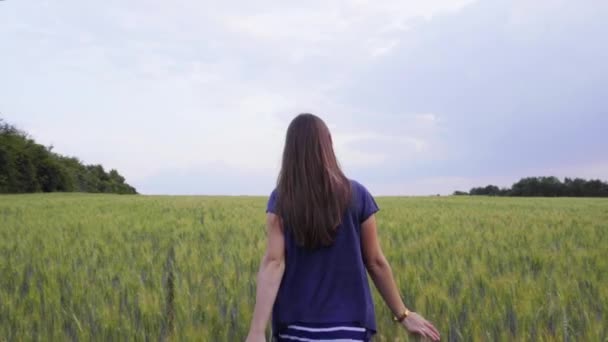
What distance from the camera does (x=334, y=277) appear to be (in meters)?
2.22

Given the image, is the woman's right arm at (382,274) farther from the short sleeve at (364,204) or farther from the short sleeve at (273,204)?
the short sleeve at (273,204)

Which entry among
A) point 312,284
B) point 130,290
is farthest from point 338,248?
point 130,290

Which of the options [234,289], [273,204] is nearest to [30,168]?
[234,289]

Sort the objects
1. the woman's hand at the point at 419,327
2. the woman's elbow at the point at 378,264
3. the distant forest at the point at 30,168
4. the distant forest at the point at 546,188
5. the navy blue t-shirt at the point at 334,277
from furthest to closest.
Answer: the distant forest at the point at 546,188
the distant forest at the point at 30,168
the woman's hand at the point at 419,327
the woman's elbow at the point at 378,264
the navy blue t-shirt at the point at 334,277

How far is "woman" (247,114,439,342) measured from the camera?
210 cm

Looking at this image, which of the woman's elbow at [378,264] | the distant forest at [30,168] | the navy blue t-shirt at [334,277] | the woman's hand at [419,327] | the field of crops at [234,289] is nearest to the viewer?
the navy blue t-shirt at [334,277]

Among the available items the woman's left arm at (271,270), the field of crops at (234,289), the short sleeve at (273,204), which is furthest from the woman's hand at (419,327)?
the short sleeve at (273,204)

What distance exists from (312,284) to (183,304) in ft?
4.30

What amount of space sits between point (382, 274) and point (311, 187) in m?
0.56

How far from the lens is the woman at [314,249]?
6.89 ft

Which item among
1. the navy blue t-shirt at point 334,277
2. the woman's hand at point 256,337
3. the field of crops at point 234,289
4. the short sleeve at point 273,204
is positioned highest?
the short sleeve at point 273,204

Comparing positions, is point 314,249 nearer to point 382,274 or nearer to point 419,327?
point 382,274

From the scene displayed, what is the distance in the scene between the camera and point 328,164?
6.93 ft

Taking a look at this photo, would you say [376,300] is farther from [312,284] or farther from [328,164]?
[328,164]
